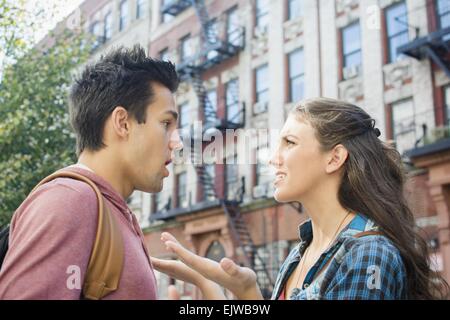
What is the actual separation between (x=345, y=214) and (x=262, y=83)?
57.2 feet

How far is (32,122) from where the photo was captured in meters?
13.2

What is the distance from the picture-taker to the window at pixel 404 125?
1500 centimetres

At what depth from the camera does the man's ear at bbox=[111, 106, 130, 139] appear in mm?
2361

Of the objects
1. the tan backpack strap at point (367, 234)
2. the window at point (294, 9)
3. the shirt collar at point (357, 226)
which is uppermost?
the window at point (294, 9)

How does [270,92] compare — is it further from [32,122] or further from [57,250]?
[57,250]

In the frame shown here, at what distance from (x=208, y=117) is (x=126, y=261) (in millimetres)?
19386

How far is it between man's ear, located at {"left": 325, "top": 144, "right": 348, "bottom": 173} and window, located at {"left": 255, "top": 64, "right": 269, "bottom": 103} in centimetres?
1679

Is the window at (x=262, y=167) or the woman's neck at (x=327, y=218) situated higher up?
the window at (x=262, y=167)

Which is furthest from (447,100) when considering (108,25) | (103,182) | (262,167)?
(108,25)

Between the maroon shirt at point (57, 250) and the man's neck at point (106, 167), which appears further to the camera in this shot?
the man's neck at point (106, 167)

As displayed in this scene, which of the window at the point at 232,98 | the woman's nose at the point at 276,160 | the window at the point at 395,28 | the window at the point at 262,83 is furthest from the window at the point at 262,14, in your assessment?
the woman's nose at the point at 276,160

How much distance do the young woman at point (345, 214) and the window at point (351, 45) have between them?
47.7 ft

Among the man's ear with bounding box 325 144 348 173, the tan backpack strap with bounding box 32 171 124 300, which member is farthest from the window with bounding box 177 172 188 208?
the tan backpack strap with bounding box 32 171 124 300

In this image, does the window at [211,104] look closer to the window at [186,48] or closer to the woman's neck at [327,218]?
the window at [186,48]
